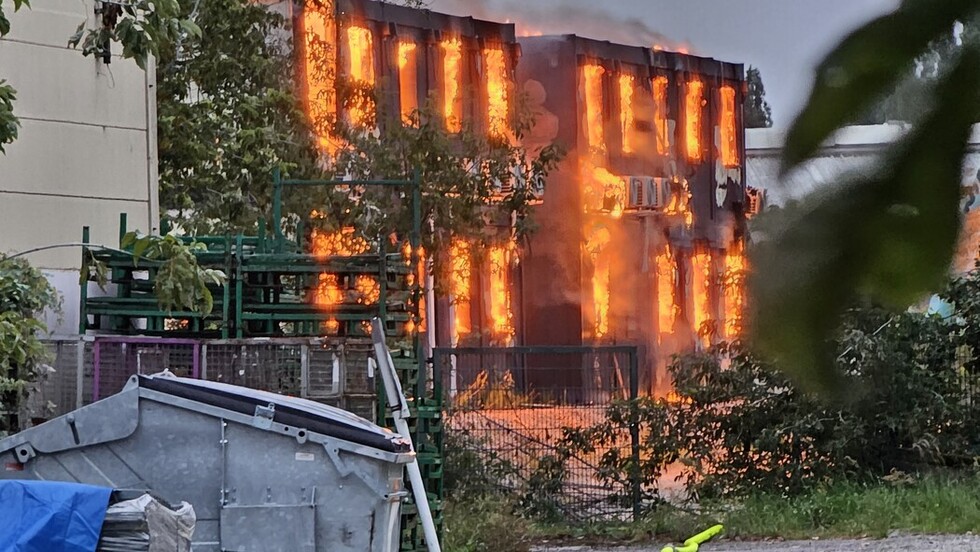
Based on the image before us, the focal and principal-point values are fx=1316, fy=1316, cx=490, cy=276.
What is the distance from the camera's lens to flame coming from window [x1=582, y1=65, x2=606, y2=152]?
77.3 ft

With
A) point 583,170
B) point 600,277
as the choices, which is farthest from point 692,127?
point 600,277

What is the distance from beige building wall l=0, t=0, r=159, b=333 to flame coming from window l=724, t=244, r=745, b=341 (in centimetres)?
860

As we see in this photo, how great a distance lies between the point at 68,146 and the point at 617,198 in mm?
15315

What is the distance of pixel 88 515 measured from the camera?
244 inches

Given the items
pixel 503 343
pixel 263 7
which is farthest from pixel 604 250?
pixel 263 7

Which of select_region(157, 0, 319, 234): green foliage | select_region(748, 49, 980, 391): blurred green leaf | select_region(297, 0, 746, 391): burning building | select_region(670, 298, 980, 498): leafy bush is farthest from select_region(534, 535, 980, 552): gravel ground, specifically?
select_region(748, 49, 980, 391): blurred green leaf

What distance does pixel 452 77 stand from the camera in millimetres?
20484

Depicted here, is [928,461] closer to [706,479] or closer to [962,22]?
[706,479]

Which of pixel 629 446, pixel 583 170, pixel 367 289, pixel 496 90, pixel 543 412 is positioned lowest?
pixel 629 446

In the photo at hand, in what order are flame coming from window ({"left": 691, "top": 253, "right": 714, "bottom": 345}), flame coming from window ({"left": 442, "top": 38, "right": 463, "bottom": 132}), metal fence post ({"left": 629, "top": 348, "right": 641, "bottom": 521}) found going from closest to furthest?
flame coming from window ({"left": 691, "top": 253, "right": 714, "bottom": 345})
metal fence post ({"left": 629, "top": 348, "right": 641, "bottom": 521})
flame coming from window ({"left": 442, "top": 38, "right": 463, "bottom": 132})

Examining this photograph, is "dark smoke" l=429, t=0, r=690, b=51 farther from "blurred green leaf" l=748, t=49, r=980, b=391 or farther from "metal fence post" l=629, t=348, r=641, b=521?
"blurred green leaf" l=748, t=49, r=980, b=391

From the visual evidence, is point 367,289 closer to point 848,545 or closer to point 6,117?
point 6,117

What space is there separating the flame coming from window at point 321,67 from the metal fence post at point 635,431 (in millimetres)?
5145

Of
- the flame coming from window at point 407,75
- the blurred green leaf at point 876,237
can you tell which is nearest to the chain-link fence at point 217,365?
the blurred green leaf at point 876,237
